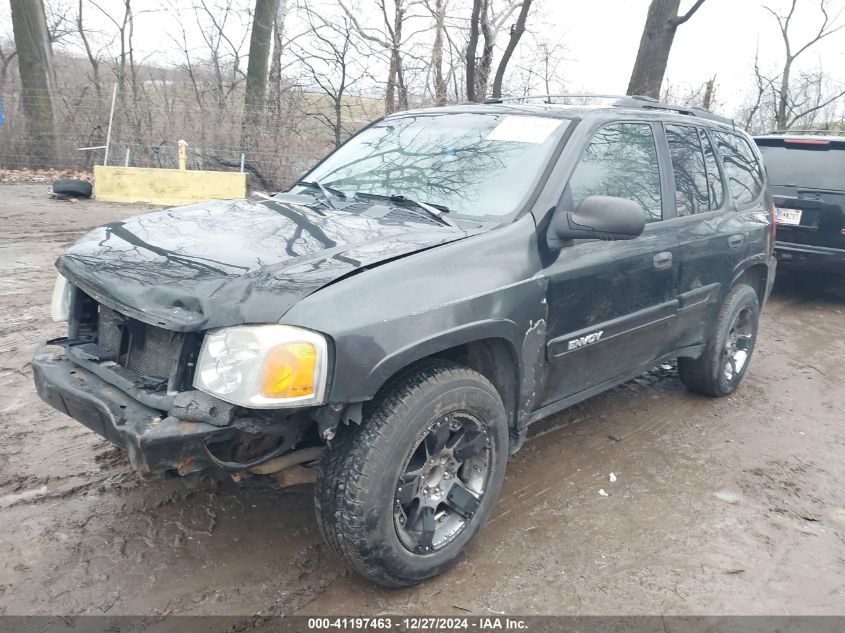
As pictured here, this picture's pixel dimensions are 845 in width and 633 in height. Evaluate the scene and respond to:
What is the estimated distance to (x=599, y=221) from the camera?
3.04m

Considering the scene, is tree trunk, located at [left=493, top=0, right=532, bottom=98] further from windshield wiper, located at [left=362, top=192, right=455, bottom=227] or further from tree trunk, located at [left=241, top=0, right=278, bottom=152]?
windshield wiper, located at [left=362, top=192, right=455, bottom=227]

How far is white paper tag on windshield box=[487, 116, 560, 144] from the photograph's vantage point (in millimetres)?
3461

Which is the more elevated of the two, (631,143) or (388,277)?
(631,143)

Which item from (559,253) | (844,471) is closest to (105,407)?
(559,253)

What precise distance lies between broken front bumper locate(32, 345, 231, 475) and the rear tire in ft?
11.7

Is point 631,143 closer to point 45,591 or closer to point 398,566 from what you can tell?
point 398,566

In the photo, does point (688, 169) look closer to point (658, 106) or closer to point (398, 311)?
point (658, 106)

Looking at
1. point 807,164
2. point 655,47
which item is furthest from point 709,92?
point 807,164

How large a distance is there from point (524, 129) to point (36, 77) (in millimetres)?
15056

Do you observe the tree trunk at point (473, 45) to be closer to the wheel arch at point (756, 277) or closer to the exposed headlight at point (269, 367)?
the wheel arch at point (756, 277)

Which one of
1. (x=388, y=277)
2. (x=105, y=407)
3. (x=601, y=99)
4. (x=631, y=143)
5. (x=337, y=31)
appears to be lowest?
(x=105, y=407)

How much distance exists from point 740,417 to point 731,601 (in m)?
2.20

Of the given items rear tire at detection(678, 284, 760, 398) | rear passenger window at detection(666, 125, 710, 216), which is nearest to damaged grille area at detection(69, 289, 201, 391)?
rear passenger window at detection(666, 125, 710, 216)

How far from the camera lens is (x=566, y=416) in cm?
454
